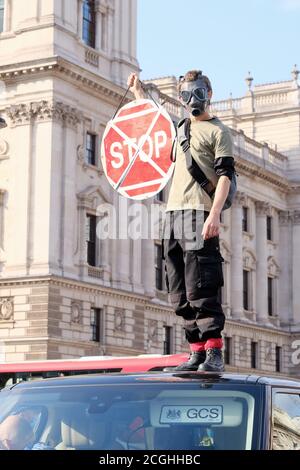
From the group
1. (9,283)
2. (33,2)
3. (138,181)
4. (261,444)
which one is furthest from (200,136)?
(33,2)

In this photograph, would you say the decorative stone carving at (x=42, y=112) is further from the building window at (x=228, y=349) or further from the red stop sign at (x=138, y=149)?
the red stop sign at (x=138, y=149)

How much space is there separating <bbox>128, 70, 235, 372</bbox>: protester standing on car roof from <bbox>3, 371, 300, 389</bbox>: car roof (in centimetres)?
125

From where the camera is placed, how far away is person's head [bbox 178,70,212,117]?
6832 mm

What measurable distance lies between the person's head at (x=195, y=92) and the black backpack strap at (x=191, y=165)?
0.39 ft

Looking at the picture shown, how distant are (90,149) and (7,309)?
8146 millimetres

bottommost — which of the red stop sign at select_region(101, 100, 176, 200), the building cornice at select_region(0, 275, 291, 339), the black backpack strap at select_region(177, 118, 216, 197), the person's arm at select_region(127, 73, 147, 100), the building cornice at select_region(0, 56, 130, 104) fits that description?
the black backpack strap at select_region(177, 118, 216, 197)

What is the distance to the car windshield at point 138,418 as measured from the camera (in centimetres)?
420

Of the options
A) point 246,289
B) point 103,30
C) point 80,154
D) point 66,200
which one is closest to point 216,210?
point 66,200

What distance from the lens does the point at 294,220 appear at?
6356 centimetres

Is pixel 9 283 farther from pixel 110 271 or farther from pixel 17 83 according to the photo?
pixel 17 83

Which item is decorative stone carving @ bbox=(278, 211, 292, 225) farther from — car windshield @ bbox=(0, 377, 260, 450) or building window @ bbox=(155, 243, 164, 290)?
car windshield @ bbox=(0, 377, 260, 450)

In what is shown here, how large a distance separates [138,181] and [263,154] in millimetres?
53439

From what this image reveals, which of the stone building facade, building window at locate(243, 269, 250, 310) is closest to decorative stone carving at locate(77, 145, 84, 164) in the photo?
the stone building facade

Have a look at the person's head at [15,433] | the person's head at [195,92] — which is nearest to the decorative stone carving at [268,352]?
the person's head at [195,92]
